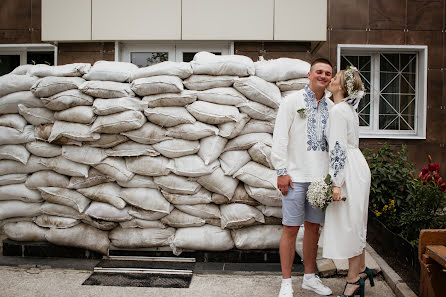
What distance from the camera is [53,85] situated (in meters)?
3.78

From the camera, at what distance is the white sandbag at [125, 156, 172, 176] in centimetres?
368

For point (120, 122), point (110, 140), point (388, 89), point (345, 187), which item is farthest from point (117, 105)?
point (388, 89)

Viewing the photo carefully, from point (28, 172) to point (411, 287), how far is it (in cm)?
334

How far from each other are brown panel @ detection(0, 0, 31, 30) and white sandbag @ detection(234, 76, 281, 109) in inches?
201

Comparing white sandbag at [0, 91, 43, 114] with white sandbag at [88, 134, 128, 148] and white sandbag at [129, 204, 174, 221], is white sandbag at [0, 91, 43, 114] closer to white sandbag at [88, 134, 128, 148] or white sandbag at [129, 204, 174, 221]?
white sandbag at [88, 134, 128, 148]

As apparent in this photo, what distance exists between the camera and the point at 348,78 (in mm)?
2977

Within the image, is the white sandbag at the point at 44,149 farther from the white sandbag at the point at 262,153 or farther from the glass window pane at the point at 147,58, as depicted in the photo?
the glass window pane at the point at 147,58

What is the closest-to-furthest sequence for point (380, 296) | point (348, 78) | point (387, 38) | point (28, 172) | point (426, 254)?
1. point (426, 254)
2. point (348, 78)
3. point (380, 296)
4. point (28, 172)
5. point (387, 38)

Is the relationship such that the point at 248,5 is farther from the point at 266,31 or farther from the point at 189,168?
the point at 189,168

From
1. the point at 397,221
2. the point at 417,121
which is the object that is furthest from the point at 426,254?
the point at 417,121

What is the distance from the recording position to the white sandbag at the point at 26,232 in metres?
3.90

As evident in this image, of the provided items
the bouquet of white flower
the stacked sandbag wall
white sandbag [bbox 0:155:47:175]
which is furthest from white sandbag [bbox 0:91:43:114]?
the bouquet of white flower

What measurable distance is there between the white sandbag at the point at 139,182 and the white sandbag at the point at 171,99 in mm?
625

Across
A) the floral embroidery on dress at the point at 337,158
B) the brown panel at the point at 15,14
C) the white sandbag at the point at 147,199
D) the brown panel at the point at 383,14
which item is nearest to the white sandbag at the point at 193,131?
the white sandbag at the point at 147,199
